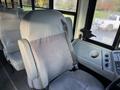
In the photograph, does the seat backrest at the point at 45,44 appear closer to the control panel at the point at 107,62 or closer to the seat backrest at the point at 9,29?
the control panel at the point at 107,62

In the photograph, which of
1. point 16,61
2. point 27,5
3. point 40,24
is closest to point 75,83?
point 40,24

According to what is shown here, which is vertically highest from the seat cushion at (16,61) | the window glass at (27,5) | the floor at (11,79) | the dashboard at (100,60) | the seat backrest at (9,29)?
the window glass at (27,5)

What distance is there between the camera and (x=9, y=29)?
1.75 metres

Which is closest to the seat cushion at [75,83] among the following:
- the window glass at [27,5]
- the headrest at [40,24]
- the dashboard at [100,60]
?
the dashboard at [100,60]

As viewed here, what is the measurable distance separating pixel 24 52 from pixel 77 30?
1.12 meters

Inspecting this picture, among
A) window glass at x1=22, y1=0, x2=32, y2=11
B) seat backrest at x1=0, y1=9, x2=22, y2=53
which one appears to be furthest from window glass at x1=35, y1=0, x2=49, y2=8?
seat backrest at x1=0, y1=9, x2=22, y2=53

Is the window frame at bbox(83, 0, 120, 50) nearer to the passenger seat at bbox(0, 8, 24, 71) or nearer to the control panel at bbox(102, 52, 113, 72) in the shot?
the control panel at bbox(102, 52, 113, 72)

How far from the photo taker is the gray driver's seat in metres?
0.95

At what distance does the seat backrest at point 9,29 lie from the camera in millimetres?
1692

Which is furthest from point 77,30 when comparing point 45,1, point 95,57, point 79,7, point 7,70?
point 7,70

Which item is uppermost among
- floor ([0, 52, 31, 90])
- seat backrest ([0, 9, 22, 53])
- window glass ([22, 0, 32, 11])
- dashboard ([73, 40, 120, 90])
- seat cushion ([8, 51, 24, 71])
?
window glass ([22, 0, 32, 11])

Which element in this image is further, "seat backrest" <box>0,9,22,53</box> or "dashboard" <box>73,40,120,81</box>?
"seat backrest" <box>0,9,22,53</box>

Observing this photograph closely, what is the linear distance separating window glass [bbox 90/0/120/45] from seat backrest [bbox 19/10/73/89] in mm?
678

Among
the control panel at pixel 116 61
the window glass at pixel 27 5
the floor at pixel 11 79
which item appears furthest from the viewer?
the window glass at pixel 27 5
